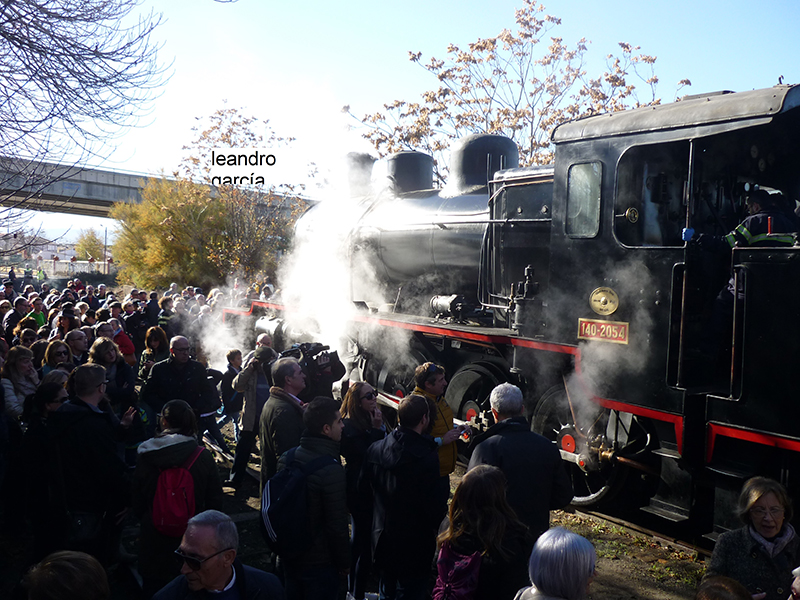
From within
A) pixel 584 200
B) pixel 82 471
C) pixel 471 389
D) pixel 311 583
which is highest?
pixel 584 200

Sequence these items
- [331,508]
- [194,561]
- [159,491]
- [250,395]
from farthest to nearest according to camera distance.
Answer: [250,395] < [159,491] < [331,508] < [194,561]

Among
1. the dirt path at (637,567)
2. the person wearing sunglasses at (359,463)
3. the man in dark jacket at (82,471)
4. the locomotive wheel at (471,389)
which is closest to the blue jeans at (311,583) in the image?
the person wearing sunglasses at (359,463)

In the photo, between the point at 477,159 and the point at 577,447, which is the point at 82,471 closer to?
the point at 577,447

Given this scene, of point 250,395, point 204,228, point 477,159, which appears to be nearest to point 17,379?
point 250,395

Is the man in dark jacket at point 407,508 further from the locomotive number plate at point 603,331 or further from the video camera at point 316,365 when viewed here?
the video camera at point 316,365

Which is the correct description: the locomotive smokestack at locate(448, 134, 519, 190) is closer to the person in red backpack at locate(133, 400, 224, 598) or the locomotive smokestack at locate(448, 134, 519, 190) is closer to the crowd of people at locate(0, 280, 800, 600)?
the crowd of people at locate(0, 280, 800, 600)

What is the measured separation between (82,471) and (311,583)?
65.2 inches

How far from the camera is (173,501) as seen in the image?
3.37m

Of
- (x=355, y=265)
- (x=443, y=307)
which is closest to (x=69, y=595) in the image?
(x=443, y=307)

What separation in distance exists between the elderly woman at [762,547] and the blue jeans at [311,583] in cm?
190

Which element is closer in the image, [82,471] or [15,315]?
[82,471]

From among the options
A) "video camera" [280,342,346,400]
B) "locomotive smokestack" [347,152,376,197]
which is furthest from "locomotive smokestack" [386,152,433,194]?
"video camera" [280,342,346,400]

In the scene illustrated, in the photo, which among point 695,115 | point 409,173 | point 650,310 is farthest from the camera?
point 409,173

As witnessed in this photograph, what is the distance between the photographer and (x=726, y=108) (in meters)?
4.65
